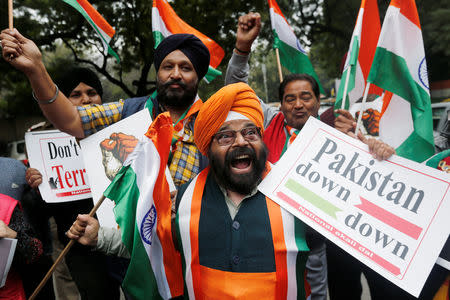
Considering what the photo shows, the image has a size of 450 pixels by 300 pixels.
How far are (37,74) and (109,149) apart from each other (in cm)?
64

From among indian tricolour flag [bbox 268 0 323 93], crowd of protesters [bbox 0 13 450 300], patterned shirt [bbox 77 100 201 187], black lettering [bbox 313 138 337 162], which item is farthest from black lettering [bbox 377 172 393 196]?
indian tricolour flag [bbox 268 0 323 93]

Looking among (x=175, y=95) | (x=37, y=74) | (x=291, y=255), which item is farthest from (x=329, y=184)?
(x=37, y=74)

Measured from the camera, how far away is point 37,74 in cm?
184

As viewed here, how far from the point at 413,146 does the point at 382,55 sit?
0.68m

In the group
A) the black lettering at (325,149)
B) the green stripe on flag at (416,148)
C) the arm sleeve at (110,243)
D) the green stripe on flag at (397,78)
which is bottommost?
the arm sleeve at (110,243)

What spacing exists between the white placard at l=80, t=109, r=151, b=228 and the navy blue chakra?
458 millimetres

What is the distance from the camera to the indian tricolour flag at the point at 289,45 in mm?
3955

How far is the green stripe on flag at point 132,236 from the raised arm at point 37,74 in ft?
1.88

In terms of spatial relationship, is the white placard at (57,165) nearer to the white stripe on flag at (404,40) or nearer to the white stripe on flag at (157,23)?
the white stripe on flag at (157,23)

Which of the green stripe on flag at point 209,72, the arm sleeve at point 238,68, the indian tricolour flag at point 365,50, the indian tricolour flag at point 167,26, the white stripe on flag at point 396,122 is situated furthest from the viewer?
the indian tricolour flag at point 167,26

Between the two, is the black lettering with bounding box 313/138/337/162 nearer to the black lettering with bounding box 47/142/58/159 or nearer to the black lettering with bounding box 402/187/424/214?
the black lettering with bounding box 402/187/424/214

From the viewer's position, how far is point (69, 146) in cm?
273

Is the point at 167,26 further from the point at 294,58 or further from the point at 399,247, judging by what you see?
the point at 399,247

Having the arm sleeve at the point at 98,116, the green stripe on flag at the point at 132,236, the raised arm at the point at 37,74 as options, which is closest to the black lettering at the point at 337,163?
the green stripe on flag at the point at 132,236
